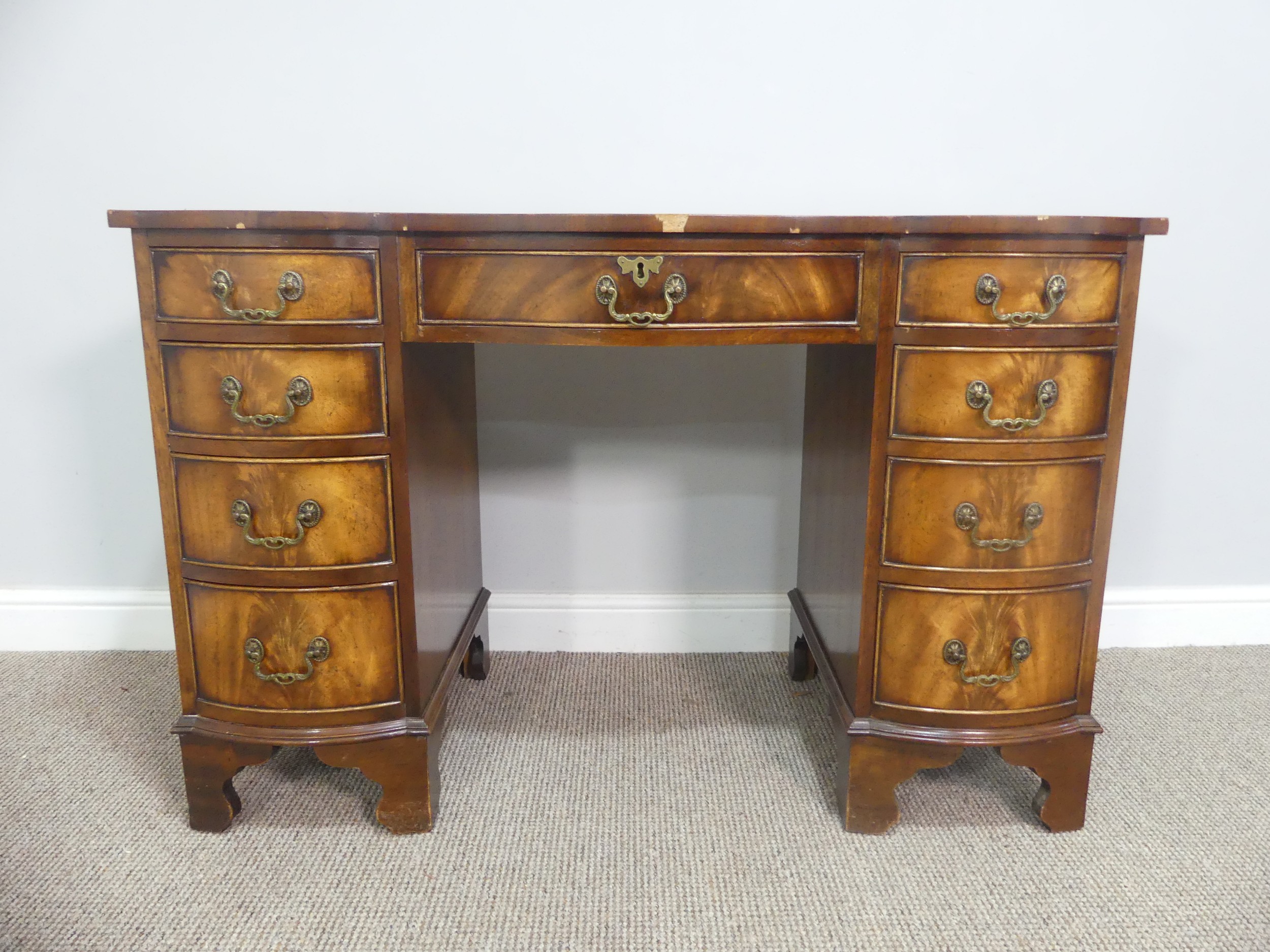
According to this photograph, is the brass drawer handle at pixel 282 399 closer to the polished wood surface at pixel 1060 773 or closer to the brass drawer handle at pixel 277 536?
the brass drawer handle at pixel 277 536

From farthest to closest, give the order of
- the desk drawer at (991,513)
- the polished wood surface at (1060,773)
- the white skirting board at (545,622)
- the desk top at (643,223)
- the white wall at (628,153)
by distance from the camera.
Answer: the white skirting board at (545,622), the white wall at (628,153), the polished wood surface at (1060,773), the desk drawer at (991,513), the desk top at (643,223)

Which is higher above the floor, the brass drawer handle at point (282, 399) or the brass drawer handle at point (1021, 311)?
the brass drawer handle at point (1021, 311)

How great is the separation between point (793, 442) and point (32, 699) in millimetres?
1731

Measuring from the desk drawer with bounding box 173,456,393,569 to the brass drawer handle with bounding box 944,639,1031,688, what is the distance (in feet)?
2.87

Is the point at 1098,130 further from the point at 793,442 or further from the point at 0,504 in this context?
the point at 0,504

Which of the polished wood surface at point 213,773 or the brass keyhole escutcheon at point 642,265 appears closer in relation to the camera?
the brass keyhole escutcheon at point 642,265

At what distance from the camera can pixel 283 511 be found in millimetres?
1275

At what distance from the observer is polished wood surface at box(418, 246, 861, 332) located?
122cm

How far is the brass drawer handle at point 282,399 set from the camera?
1.23m

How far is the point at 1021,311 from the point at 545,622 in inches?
49.6

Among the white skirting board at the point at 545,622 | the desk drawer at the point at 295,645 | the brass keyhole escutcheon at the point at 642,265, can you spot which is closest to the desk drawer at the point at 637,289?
the brass keyhole escutcheon at the point at 642,265

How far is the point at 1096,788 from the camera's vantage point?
1538 mm

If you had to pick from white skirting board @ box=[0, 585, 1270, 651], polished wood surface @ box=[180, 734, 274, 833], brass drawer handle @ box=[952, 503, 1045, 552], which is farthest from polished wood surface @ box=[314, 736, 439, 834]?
brass drawer handle @ box=[952, 503, 1045, 552]

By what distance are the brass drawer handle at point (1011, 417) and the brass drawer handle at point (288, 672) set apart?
103 cm
